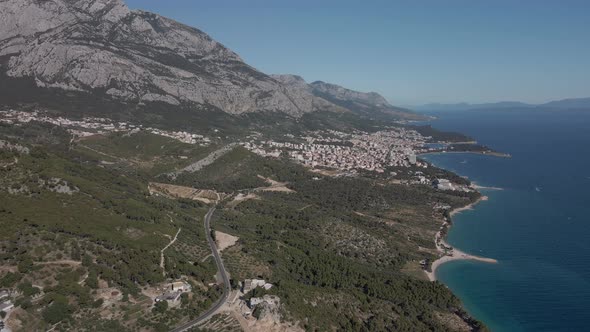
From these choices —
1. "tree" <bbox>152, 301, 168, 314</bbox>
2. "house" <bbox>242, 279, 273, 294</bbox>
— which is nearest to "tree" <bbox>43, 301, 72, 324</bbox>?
"tree" <bbox>152, 301, 168, 314</bbox>

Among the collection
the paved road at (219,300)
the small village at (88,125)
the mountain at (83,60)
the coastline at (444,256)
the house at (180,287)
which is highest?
the mountain at (83,60)

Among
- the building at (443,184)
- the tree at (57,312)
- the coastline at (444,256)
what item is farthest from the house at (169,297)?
the building at (443,184)

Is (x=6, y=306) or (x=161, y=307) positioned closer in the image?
(x=6, y=306)

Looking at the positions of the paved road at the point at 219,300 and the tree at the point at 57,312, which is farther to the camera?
the paved road at the point at 219,300

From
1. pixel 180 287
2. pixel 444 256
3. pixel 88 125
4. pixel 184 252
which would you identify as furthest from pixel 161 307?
pixel 88 125

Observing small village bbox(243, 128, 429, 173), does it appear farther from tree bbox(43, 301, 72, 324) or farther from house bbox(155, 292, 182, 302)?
tree bbox(43, 301, 72, 324)

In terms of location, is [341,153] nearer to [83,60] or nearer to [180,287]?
[83,60]

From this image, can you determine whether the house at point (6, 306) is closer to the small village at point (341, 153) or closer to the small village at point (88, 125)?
the small village at point (88, 125)

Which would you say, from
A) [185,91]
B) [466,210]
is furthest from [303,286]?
[185,91]

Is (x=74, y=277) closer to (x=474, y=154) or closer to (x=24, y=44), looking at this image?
(x=24, y=44)
